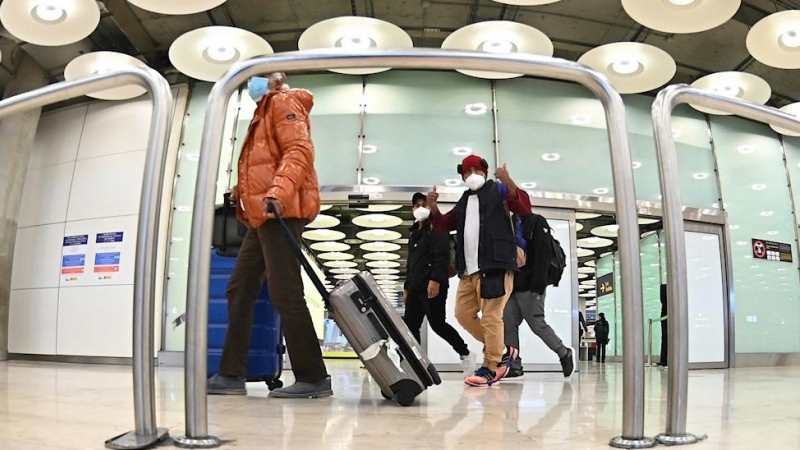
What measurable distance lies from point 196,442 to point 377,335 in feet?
3.68

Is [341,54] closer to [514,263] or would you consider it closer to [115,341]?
[514,263]

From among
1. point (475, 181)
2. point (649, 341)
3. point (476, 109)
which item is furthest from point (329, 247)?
point (475, 181)

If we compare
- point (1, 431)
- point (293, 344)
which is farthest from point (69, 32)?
point (1, 431)

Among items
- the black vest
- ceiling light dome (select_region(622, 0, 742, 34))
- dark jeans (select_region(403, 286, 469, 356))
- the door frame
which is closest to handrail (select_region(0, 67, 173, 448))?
the black vest

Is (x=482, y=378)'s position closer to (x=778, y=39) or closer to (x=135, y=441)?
(x=135, y=441)

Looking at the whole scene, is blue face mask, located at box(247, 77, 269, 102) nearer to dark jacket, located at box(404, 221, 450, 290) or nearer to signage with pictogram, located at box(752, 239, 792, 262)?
dark jacket, located at box(404, 221, 450, 290)

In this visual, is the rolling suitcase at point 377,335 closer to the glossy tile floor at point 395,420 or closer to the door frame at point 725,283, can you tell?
the glossy tile floor at point 395,420

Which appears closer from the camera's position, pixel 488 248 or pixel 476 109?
pixel 488 248

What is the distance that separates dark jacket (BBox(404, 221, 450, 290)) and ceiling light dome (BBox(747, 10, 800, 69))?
486cm

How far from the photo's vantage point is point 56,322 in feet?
29.3

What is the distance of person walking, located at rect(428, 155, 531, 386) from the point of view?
3.53 meters

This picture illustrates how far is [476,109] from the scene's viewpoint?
8.48m

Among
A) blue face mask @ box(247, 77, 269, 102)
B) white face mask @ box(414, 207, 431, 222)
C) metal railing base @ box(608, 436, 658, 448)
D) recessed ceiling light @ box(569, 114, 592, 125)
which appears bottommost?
metal railing base @ box(608, 436, 658, 448)

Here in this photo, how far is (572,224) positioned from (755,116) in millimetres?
6095
